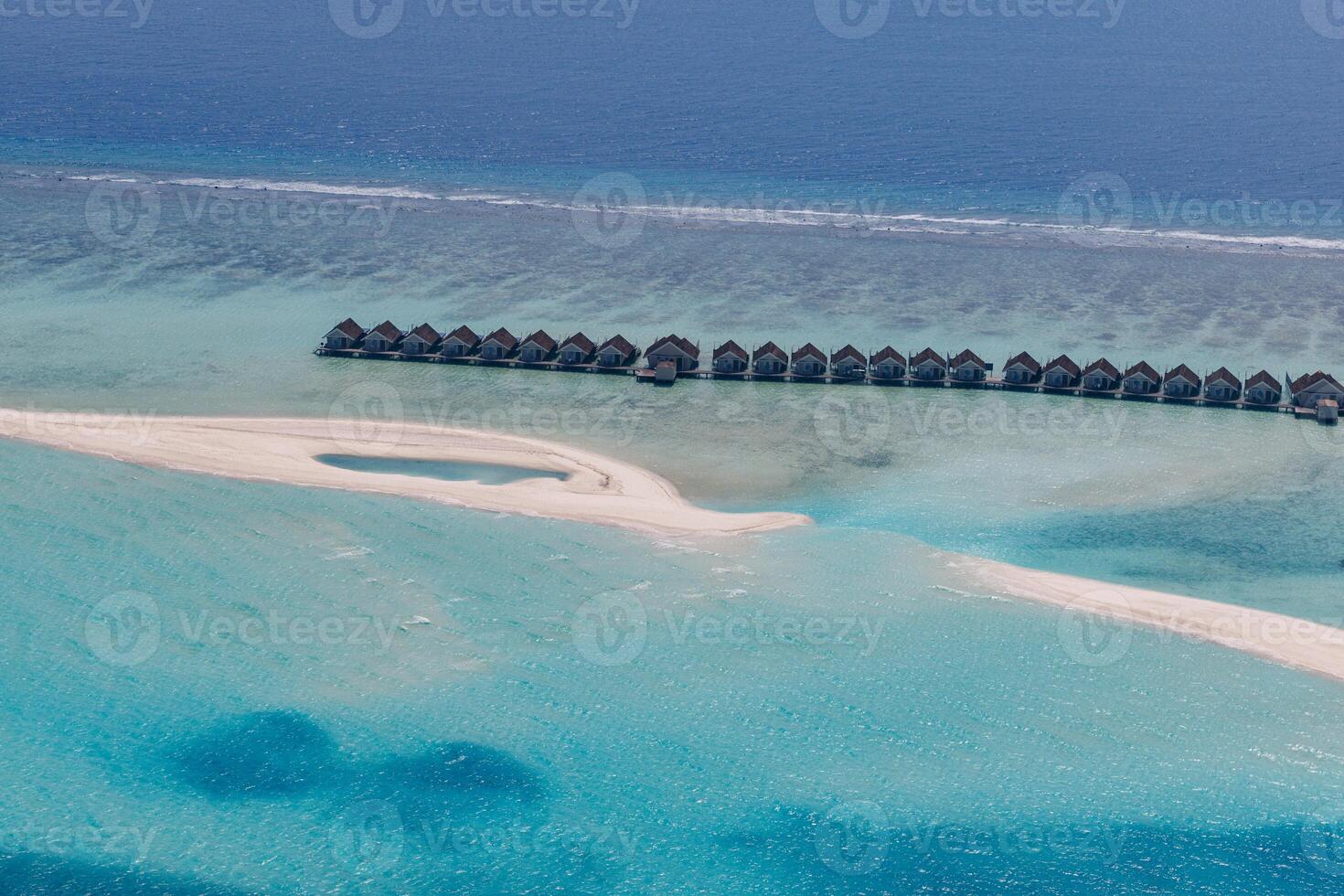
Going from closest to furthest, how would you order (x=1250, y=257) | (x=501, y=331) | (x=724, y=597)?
1. (x=724, y=597)
2. (x=501, y=331)
3. (x=1250, y=257)

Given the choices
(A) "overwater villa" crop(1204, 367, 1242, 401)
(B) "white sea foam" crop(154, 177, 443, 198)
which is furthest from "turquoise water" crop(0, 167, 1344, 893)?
(B) "white sea foam" crop(154, 177, 443, 198)

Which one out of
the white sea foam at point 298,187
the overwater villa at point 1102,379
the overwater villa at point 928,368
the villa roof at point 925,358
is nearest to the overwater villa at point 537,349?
the villa roof at point 925,358

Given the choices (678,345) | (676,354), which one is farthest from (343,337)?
(678,345)

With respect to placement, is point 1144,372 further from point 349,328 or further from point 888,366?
point 349,328

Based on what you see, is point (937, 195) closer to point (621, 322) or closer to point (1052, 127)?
point (1052, 127)

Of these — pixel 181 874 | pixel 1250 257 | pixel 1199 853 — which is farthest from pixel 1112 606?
pixel 1250 257

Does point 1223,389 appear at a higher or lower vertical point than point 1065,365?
lower

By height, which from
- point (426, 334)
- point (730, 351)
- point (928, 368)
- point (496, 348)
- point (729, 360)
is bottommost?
point (928, 368)

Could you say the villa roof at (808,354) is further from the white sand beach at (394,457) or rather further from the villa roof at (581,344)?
the white sand beach at (394,457)
